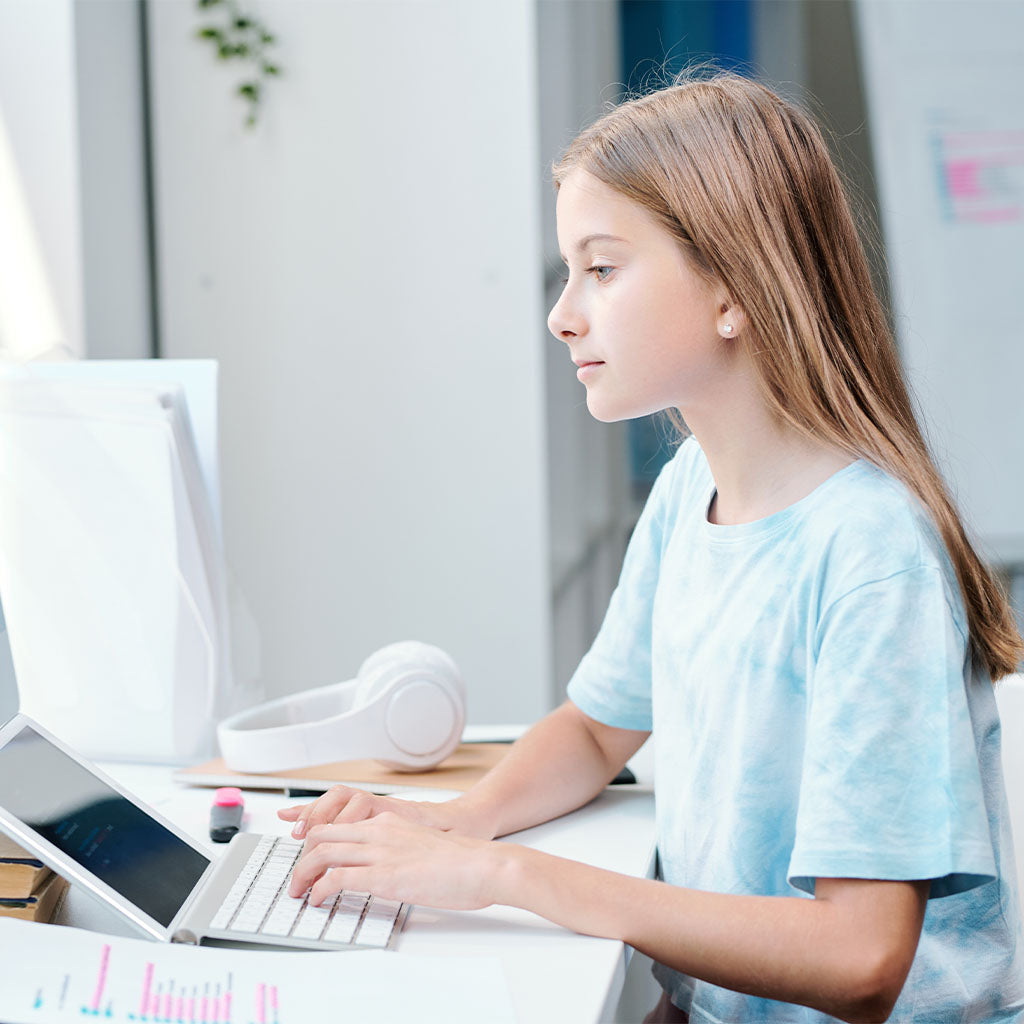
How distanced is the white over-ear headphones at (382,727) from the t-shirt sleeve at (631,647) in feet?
0.37

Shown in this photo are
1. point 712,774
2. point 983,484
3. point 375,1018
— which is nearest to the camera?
point 375,1018

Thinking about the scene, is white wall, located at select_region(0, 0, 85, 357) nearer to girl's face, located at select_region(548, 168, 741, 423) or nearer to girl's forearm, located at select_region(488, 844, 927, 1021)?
A: girl's face, located at select_region(548, 168, 741, 423)

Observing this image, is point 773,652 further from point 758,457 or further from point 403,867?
point 403,867

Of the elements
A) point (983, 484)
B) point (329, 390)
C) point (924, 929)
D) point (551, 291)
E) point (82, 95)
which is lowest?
point (924, 929)

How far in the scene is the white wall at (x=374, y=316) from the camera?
2035 mm

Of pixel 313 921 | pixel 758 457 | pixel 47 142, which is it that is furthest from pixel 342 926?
pixel 47 142

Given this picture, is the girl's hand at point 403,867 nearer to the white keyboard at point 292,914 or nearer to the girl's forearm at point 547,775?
the white keyboard at point 292,914

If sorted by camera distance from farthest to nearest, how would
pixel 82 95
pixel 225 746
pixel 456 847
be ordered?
1. pixel 82 95
2. pixel 225 746
3. pixel 456 847

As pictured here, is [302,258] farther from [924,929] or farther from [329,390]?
[924,929]

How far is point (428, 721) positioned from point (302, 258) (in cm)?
132

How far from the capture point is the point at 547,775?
89cm

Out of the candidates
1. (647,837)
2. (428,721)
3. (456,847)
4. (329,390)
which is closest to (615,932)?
(456,847)

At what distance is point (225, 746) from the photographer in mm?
970

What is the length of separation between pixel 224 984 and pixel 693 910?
25 cm
